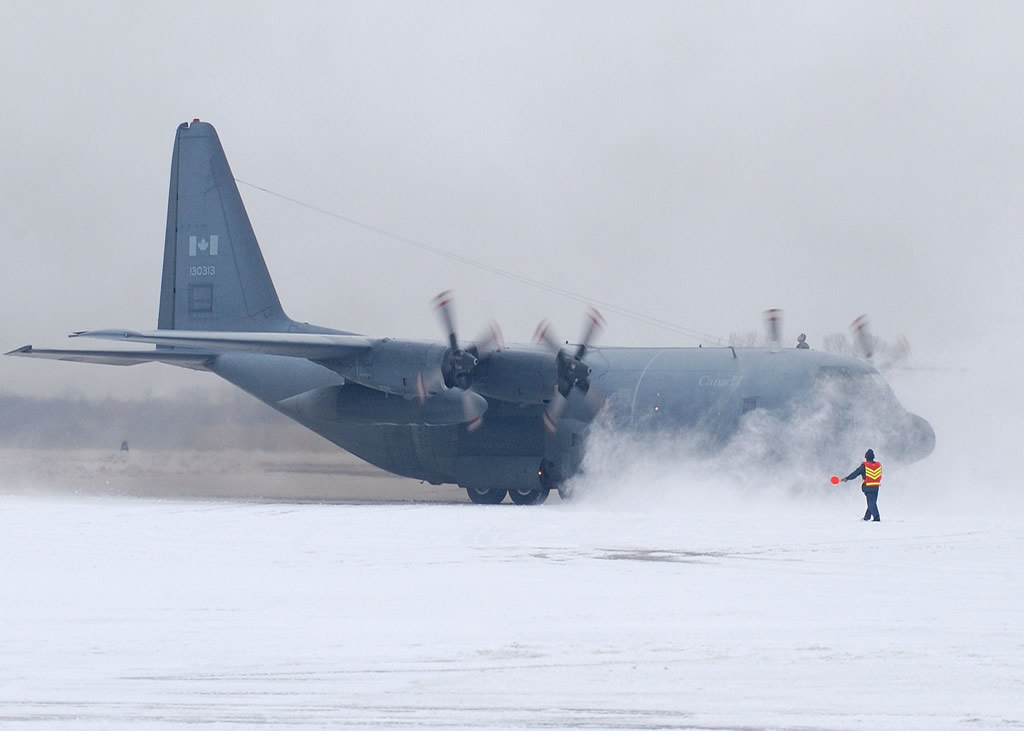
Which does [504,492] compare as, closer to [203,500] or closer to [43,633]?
[203,500]

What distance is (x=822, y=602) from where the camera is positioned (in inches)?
502

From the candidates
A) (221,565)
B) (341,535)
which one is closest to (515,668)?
(221,565)

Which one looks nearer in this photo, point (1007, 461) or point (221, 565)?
point (221, 565)

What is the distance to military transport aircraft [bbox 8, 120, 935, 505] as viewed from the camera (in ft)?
84.1

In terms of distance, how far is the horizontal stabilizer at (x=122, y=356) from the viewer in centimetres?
2850

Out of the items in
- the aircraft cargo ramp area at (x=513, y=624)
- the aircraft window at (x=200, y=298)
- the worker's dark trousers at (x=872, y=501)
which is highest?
the aircraft window at (x=200, y=298)

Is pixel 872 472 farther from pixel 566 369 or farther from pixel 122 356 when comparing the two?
pixel 122 356

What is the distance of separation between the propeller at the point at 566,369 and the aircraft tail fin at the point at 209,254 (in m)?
7.31

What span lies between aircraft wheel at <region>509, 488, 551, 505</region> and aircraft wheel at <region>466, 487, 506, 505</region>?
10.9 inches

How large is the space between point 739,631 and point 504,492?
18.7 m

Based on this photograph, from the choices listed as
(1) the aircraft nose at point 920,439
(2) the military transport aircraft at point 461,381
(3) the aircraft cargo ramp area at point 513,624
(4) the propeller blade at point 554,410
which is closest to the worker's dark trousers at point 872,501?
(3) the aircraft cargo ramp area at point 513,624

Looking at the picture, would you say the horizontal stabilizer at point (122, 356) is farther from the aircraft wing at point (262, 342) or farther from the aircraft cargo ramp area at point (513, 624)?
the aircraft cargo ramp area at point (513, 624)

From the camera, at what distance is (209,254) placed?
1264 inches

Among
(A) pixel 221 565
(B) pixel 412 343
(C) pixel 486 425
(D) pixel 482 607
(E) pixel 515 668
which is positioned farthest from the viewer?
(C) pixel 486 425
